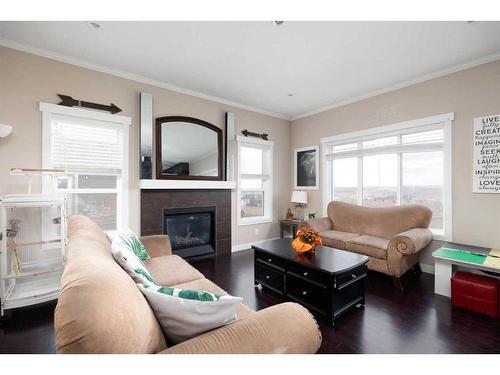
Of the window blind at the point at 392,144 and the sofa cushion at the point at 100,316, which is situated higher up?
the window blind at the point at 392,144

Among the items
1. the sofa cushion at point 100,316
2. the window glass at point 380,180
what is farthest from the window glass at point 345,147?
the sofa cushion at point 100,316

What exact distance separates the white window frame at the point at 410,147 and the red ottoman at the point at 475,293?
0.96 metres

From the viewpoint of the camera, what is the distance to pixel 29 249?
2.57 metres

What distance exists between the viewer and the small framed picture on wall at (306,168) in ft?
15.4

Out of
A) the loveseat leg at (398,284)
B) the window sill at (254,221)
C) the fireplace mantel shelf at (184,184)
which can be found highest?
the fireplace mantel shelf at (184,184)

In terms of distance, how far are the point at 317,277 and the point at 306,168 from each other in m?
3.07

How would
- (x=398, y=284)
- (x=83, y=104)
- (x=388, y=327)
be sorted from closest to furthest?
(x=388, y=327)
(x=398, y=284)
(x=83, y=104)

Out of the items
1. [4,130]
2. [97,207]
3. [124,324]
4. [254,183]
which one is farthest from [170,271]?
[254,183]

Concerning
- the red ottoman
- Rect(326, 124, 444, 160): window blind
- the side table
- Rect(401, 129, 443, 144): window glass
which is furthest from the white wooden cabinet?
Rect(401, 129, 443, 144): window glass

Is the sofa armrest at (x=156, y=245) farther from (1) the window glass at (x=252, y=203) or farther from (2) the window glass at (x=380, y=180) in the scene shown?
(2) the window glass at (x=380, y=180)

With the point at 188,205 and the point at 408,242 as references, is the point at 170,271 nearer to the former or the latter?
the point at 188,205

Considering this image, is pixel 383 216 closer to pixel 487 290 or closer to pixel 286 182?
pixel 487 290
